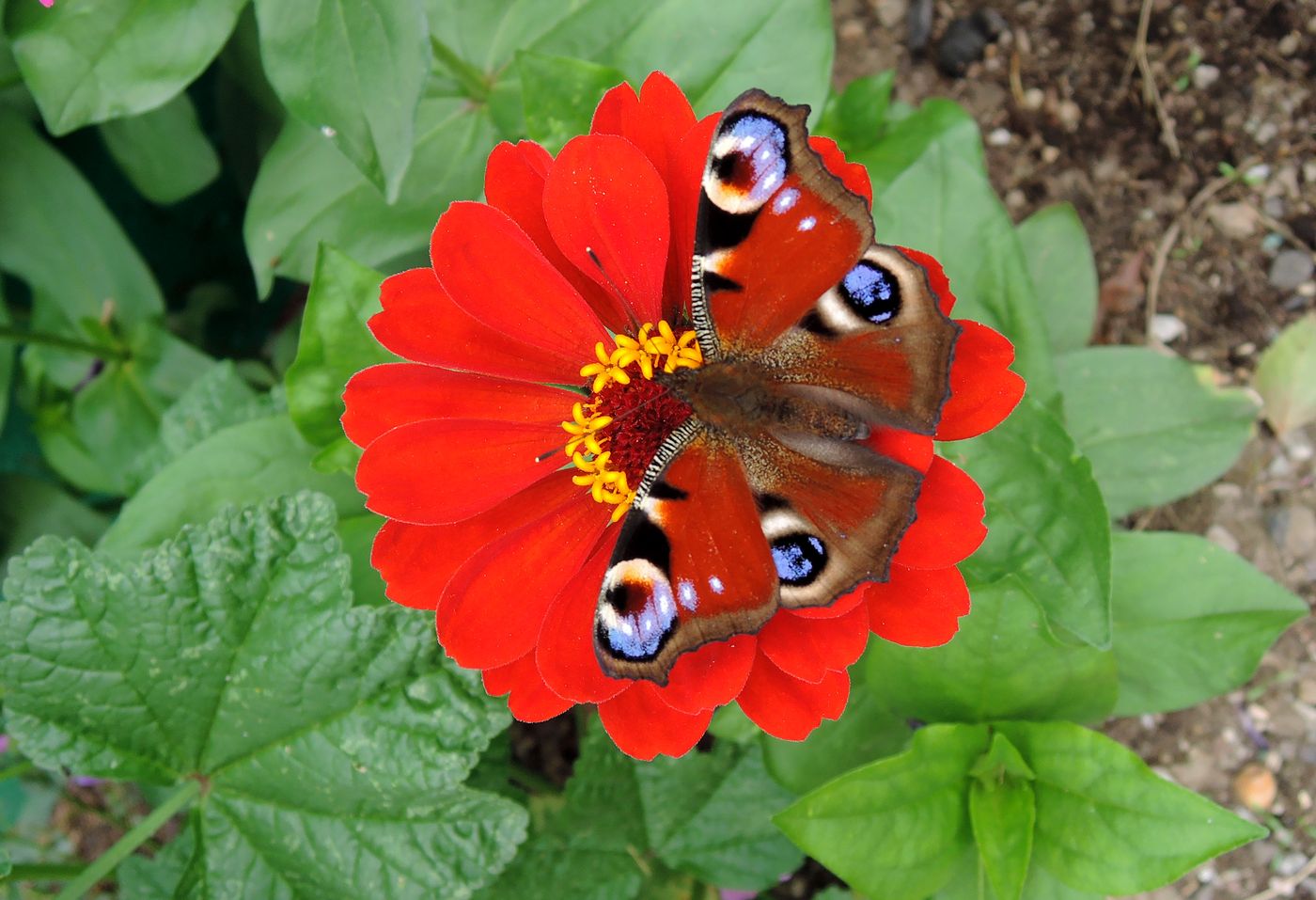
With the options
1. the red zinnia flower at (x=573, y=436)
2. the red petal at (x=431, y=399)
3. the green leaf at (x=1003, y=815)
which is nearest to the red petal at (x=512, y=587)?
the red zinnia flower at (x=573, y=436)

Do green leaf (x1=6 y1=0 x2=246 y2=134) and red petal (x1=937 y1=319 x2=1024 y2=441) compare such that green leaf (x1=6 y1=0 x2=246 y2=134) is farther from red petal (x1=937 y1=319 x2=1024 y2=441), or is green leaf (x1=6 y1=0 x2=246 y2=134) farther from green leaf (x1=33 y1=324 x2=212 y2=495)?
red petal (x1=937 y1=319 x2=1024 y2=441)

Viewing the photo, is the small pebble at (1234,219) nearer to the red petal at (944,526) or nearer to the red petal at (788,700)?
the red petal at (944,526)

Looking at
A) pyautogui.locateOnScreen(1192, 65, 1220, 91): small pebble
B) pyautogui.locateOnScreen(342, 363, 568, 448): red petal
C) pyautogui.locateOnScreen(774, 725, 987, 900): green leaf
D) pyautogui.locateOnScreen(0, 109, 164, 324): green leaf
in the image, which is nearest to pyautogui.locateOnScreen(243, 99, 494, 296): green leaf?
pyautogui.locateOnScreen(0, 109, 164, 324): green leaf

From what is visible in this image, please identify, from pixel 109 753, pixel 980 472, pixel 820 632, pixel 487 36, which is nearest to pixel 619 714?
pixel 820 632

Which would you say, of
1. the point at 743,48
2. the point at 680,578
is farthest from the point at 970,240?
the point at 680,578

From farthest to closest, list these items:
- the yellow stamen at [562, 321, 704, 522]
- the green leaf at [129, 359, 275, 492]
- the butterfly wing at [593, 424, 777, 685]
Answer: the green leaf at [129, 359, 275, 492] → the yellow stamen at [562, 321, 704, 522] → the butterfly wing at [593, 424, 777, 685]

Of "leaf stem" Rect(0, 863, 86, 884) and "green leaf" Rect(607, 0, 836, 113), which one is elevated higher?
"green leaf" Rect(607, 0, 836, 113)

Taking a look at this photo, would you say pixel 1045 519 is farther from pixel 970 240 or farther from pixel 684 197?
pixel 684 197
